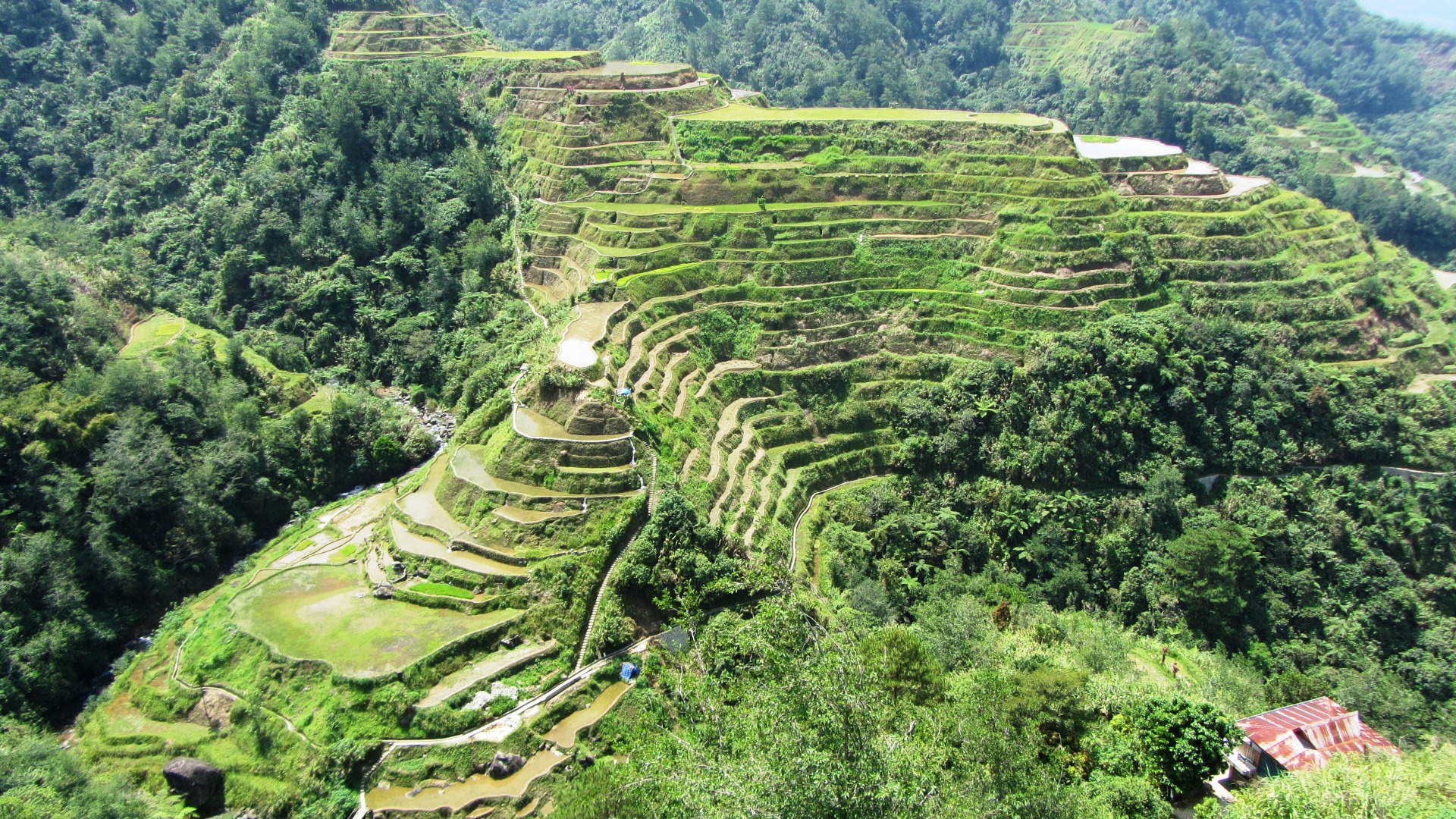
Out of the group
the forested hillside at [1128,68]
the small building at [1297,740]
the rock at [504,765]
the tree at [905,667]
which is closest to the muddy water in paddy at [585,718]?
the rock at [504,765]

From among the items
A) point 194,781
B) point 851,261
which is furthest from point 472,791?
point 851,261

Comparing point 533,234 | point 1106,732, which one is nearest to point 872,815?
point 1106,732

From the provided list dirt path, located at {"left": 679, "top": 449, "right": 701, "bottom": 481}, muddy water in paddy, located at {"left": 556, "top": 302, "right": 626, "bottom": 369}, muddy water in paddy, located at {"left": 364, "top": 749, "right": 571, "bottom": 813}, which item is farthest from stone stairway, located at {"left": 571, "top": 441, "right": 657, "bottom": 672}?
muddy water in paddy, located at {"left": 556, "top": 302, "right": 626, "bottom": 369}

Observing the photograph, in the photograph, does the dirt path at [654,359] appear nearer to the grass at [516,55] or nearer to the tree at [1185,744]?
the tree at [1185,744]

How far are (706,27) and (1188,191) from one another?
7088 centimetres

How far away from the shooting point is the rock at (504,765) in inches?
973

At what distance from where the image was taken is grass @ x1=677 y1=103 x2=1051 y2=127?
55.4m

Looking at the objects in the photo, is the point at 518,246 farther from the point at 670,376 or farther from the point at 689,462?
the point at 689,462

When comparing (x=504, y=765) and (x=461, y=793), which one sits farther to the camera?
(x=504, y=765)

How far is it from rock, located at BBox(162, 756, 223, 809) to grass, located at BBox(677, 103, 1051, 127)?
148 feet

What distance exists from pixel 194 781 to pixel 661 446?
18763 mm

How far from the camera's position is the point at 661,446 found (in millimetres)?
35344

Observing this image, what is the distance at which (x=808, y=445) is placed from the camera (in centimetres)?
4169

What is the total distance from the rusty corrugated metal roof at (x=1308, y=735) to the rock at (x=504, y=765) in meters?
19.8
